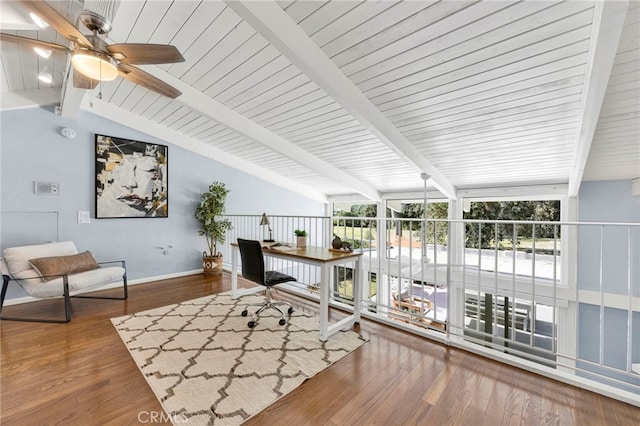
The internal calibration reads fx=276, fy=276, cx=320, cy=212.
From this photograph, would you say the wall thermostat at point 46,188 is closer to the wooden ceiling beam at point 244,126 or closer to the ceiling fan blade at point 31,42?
the wooden ceiling beam at point 244,126

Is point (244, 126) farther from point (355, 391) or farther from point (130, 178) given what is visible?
point (355, 391)

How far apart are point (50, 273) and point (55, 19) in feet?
8.64

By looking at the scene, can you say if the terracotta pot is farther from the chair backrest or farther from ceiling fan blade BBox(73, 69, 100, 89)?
ceiling fan blade BBox(73, 69, 100, 89)

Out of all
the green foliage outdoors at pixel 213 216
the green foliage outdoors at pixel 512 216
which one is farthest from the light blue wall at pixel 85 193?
the green foliage outdoors at pixel 512 216

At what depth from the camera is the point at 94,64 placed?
6.34ft

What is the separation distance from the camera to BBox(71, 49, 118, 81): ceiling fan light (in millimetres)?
1866

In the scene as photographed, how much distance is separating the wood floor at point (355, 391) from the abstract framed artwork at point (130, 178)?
6.90 ft

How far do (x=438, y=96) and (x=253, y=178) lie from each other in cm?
426

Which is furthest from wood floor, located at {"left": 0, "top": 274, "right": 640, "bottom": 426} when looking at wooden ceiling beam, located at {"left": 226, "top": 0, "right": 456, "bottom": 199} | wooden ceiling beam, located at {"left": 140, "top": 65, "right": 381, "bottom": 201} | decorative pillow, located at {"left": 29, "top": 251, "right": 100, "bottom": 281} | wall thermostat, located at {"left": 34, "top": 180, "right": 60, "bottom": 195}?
wooden ceiling beam, located at {"left": 140, "top": 65, "right": 381, "bottom": 201}

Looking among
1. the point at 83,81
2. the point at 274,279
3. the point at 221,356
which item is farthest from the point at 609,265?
the point at 83,81

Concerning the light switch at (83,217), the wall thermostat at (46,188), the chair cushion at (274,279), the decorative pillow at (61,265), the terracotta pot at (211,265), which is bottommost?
the terracotta pot at (211,265)

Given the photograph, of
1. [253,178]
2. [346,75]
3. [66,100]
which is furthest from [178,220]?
[346,75]

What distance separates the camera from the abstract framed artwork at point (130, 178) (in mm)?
4082

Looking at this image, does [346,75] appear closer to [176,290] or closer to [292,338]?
[292,338]
